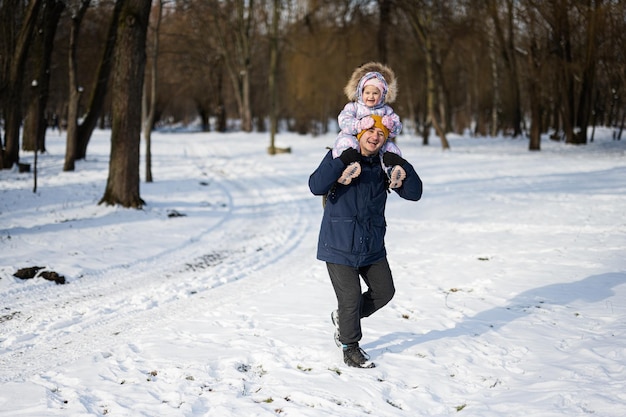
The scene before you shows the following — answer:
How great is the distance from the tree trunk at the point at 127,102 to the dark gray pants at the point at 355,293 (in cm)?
795

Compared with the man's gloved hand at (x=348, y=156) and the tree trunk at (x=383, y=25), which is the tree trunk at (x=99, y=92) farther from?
the man's gloved hand at (x=348, y=156)

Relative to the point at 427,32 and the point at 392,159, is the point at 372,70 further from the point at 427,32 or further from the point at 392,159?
the point at 427,32

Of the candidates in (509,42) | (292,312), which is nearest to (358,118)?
(292,312)

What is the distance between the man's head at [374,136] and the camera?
3.95 metres

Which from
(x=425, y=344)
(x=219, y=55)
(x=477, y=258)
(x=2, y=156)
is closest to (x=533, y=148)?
(x=477, y=258)

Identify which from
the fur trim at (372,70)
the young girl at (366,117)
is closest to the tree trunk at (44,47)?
the fur trim at (372,70)

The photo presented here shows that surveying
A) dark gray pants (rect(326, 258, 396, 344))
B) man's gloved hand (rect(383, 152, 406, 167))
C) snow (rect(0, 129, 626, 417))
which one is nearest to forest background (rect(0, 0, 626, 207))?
snow (rect(0, 129, 626, 417))

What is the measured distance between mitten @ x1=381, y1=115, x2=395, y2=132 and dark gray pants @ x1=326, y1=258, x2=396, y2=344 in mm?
1054

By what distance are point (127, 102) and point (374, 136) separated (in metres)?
8.18

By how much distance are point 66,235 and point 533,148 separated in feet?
75.4

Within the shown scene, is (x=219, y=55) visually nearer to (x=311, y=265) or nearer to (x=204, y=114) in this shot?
(x=204, y=114)

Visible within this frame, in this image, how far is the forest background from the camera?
13.7 metres

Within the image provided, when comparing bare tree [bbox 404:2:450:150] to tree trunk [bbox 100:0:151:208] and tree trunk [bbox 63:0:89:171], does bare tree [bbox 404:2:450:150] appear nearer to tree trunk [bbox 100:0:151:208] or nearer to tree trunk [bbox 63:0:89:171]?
tree trunk [bbox 63:0:89:171]

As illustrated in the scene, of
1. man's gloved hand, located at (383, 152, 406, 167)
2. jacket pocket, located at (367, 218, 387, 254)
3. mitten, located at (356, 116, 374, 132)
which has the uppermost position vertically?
mitten, located at (356, 116, 374, 132)
